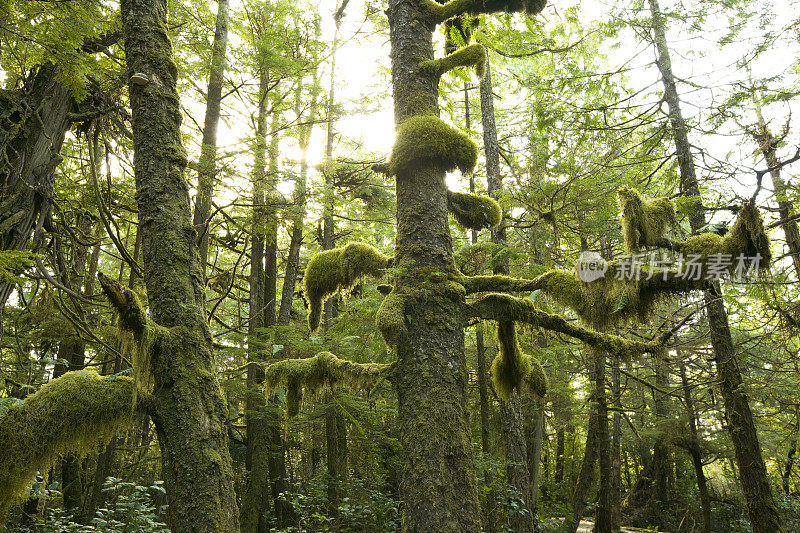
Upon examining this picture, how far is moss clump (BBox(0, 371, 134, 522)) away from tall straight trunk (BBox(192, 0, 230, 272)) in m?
3.53

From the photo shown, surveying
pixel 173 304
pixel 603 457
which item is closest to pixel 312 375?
pixel 173 304

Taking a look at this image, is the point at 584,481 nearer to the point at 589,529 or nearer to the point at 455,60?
the point at 589,529

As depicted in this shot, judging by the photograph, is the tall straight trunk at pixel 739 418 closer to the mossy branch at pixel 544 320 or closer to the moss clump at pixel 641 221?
the moss clump at pixel 641 221

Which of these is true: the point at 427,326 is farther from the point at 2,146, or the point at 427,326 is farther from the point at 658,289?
the point at 2,146

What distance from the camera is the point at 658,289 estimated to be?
142 inches

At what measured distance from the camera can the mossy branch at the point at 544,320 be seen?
3.73m

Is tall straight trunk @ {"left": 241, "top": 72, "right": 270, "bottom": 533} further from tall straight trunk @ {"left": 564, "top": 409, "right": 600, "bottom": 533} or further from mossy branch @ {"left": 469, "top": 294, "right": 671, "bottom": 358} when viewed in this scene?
tall straight trunk @ {"left": 564, "top": 409, "right": 600, "bottom": 533}

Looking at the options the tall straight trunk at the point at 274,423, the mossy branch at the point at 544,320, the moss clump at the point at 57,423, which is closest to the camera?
the moss clump at the point at 57,423

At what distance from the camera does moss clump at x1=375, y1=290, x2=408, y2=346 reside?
3.35 metres

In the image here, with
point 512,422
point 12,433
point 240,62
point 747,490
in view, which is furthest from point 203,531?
point 747,490

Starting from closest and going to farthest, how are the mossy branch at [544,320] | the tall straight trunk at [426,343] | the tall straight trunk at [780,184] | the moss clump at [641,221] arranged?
1. the tall straight trunk at [426,343]
2. the mossy branch at [544,320]
3. the moss clump at [641,221]
4. the tall straight trunk at [780,184]

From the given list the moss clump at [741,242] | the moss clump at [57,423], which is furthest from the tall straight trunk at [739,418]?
the moss clump at [57,423]

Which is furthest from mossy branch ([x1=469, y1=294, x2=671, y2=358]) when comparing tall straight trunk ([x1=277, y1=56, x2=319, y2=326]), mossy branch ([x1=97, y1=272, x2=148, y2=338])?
tall straight trunk ([x1=277, y1=56, x2=319, y2=326])

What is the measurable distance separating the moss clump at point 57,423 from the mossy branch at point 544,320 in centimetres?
283
